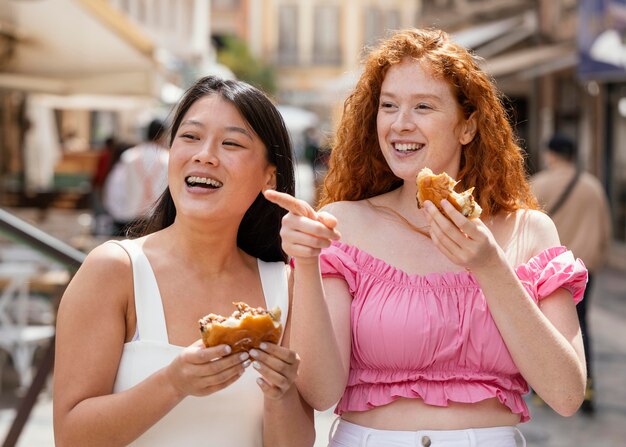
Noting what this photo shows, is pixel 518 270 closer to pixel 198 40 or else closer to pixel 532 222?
pixel 532 222

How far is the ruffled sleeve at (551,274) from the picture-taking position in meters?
2.65

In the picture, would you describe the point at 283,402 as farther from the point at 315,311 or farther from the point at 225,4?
the point at 225,4

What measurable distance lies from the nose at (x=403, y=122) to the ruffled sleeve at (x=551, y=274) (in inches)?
18.8

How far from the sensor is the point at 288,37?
62.2 metres

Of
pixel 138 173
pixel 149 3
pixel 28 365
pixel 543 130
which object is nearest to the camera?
pixel 28 365

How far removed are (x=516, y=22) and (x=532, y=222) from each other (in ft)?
55.4

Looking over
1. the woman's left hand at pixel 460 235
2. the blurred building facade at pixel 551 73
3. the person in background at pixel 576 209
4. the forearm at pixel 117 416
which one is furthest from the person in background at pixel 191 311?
the person in background at pixel 576 209

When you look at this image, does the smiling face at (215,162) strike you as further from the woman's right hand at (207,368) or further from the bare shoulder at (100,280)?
the woman's right hand at (207,368)

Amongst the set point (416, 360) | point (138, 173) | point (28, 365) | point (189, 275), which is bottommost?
point (28, 365)

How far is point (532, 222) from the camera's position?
2.83 meters

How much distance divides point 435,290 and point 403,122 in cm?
45

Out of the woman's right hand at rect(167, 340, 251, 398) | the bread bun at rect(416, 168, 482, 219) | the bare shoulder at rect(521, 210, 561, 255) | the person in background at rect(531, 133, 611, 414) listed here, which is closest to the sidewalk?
the person in background at rect(531, 133, 611, 414)

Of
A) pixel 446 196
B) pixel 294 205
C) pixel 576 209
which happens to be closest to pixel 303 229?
pixel 294 205

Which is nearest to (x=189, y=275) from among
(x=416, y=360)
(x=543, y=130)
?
(x=416, y=360)
